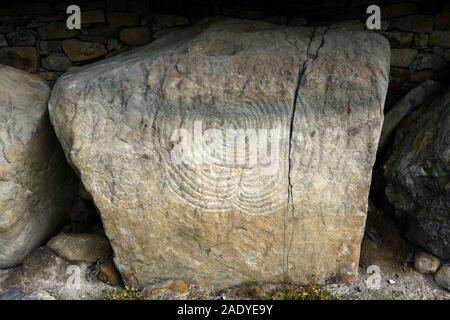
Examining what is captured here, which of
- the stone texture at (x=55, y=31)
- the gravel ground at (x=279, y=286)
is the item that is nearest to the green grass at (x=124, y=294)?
the gravel ground at (x=279, y=286)

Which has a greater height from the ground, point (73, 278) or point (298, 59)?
point (298, 59)

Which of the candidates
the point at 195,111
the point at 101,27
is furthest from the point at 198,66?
the point at 101,27

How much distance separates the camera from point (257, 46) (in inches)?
139

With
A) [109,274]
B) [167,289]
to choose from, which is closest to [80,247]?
[109,274]

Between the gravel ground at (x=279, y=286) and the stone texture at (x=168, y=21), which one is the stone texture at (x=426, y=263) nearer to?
the gravel ground at (x=279, y=286)

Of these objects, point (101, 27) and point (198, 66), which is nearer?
point (198, 66)

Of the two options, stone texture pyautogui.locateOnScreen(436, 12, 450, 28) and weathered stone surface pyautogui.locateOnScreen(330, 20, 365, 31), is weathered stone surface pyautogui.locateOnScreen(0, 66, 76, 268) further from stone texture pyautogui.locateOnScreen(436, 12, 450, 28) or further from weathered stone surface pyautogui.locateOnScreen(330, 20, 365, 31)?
stone texture pyautogui.locateOnScreen(436, 12, 450, 28)

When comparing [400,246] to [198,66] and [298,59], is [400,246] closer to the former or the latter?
[298,59]

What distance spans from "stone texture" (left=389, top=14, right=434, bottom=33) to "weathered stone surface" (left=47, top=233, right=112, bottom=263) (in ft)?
10.4

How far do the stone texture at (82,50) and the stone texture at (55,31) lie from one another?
59mm

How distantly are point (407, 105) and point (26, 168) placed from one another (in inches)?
126

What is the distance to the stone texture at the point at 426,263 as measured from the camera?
12.2 ft

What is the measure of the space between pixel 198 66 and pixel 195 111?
0.33m

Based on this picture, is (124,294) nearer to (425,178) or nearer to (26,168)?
(26,168)
